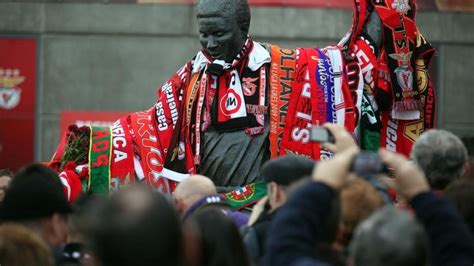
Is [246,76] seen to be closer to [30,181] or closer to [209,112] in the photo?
[209,112]

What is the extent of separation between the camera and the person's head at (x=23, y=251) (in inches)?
218

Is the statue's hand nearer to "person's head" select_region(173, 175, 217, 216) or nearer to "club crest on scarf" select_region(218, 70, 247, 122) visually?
"club crest on scarf" select_region(218, 70, 247, 122)

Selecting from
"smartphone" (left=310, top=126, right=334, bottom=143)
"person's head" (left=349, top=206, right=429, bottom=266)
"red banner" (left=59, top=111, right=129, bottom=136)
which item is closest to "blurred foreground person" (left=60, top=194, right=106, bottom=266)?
"smartphone" (left=310, top=126, right=334, bottom=143)

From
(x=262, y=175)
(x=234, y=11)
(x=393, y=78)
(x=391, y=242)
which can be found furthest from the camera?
(x=393, y=78)

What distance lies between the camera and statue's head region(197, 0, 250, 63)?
9961 mm

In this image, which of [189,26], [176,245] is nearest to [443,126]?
[189,26]

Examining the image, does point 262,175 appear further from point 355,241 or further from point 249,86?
point 355,241

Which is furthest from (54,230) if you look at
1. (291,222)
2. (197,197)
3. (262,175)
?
(262,175)

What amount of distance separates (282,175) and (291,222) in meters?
1.47

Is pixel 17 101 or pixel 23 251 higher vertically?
pixel 23 251

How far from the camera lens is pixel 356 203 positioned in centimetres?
583

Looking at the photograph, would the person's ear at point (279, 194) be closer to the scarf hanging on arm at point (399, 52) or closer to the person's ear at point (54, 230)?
the person's ear at point (54, 230)

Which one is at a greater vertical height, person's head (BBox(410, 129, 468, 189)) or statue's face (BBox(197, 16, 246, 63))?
statue's face (BBox(197, 16, 246, 63))

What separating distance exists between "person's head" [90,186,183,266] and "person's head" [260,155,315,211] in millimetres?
2101
